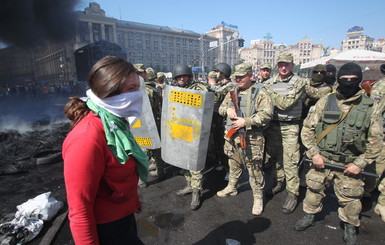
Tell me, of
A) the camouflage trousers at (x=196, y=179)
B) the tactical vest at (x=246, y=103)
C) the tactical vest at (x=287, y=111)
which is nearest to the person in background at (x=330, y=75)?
the tactical vest at (x=287, y=111)

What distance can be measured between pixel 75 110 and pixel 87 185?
43 cm

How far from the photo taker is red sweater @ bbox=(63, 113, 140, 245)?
90 centimetres

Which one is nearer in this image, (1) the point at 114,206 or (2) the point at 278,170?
(1) the point at 114,206

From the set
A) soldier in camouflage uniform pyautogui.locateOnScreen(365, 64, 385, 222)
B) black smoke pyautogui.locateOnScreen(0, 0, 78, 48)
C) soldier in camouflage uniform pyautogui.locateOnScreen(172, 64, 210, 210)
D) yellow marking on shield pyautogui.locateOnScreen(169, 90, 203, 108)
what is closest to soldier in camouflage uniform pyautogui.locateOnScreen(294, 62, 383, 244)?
soldier in camouflage uniform pyautogui.locateOnScreen(365, 64, 385, 222)

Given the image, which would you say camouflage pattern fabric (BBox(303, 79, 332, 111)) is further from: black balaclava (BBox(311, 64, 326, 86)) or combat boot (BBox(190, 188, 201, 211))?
combat boot (BBox(190, 188, 201, 211))

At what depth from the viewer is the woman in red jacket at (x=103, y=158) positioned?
3.00 feet

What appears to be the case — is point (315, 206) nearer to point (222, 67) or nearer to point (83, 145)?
point (83, 145)

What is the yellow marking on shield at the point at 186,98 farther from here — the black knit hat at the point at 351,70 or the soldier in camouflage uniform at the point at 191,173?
the black knit hat at the point at 351,70

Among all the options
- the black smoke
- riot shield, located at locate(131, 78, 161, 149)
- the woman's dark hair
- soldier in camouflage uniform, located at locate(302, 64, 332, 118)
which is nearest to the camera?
the woman's dark hair

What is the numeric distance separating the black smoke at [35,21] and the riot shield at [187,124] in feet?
27.4

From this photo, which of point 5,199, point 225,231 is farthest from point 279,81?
point 5,199

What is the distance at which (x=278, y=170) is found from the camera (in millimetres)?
3504

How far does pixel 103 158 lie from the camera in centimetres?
99

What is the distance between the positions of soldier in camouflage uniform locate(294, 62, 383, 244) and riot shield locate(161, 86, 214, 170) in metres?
1.27
